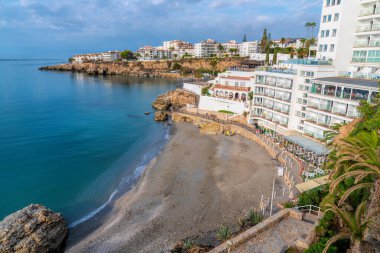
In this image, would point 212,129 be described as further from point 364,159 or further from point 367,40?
point 364,159

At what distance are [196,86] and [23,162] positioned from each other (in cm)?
4397

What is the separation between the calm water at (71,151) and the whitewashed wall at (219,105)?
1134 centimetres

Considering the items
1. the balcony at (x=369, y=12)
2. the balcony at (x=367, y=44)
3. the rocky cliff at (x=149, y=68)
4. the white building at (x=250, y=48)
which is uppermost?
the white building at (x=250, y=48)

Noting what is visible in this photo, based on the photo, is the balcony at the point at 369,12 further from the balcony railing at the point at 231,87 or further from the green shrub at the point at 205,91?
the green shrub at the point at 205,91

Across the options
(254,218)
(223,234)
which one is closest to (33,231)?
(223,234)

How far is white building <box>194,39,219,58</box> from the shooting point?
7564 inches

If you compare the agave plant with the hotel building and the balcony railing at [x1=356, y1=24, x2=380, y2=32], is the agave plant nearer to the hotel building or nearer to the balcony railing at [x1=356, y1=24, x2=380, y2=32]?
the hotel building

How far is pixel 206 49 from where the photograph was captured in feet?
634

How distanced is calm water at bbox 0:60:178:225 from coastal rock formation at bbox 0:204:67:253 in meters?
2.99

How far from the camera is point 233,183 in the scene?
95.7 ft

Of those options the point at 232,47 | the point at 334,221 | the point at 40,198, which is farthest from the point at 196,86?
the point at 232,47

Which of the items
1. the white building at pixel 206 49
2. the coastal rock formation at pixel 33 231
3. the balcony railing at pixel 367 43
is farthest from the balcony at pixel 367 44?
the white building at pixel 206 49

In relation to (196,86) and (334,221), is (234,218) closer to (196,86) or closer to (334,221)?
(334,221)

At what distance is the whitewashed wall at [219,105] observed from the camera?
53.7m
